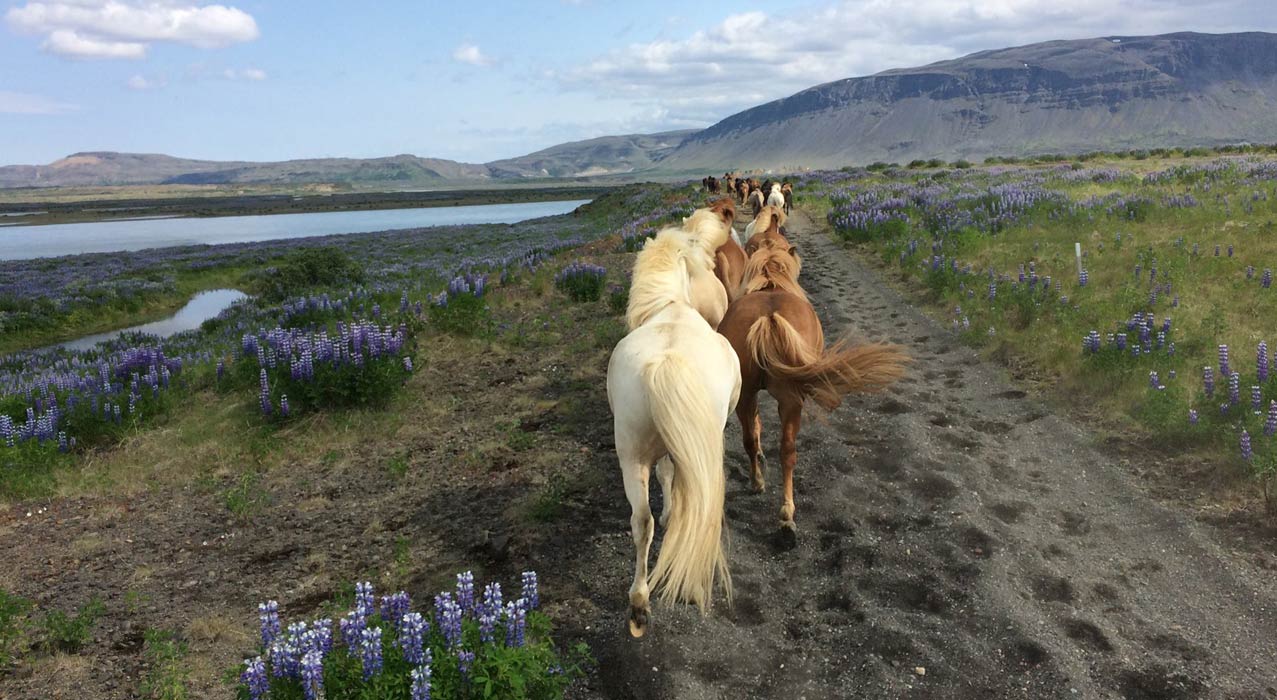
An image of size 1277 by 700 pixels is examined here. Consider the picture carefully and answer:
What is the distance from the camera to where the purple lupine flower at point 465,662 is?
325cm

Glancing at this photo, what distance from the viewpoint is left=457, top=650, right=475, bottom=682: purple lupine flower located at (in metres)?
3.25

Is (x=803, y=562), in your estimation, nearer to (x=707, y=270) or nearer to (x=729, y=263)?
(x=707, y=270)

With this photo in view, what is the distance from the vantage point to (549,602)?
4.97 m

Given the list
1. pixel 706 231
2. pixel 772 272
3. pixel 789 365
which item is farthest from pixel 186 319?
pixel 789 365

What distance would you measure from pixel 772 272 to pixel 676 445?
3.34 meters

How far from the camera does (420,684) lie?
3059mm

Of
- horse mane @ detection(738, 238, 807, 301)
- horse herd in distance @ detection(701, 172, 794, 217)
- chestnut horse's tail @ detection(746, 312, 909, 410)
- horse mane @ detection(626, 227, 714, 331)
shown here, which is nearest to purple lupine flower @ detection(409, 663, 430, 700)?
horse mane @ detection(626, 227, 714, 331)

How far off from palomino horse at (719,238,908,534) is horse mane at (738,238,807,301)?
39 centimetres

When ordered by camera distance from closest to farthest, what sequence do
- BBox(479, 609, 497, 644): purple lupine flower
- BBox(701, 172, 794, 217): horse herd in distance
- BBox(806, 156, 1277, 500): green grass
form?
1. BBox(479, 609, 497, 644): purple lupine flower
2. BBox(806, 156, 1277, 500): green grass
3. BBox(701, 172, 794, 217): horse herd in distance

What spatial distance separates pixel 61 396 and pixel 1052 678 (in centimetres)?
1116

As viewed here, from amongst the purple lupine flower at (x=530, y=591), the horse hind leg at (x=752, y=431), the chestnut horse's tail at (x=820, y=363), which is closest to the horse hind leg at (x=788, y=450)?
the chestnut horse's tail at (x=820, y=363)

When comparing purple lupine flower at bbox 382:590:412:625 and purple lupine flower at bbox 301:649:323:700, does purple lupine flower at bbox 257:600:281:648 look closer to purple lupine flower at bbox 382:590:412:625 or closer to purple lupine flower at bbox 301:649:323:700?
purple lupine flower at bbox 301:649:323:700

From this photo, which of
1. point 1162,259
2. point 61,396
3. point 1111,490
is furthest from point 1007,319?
point 61,396

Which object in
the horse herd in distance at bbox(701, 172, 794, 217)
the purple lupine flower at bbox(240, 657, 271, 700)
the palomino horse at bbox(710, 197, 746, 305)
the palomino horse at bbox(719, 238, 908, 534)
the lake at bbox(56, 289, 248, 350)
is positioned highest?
the horse herd in distance at bbox(701, 172, 794, 217)
